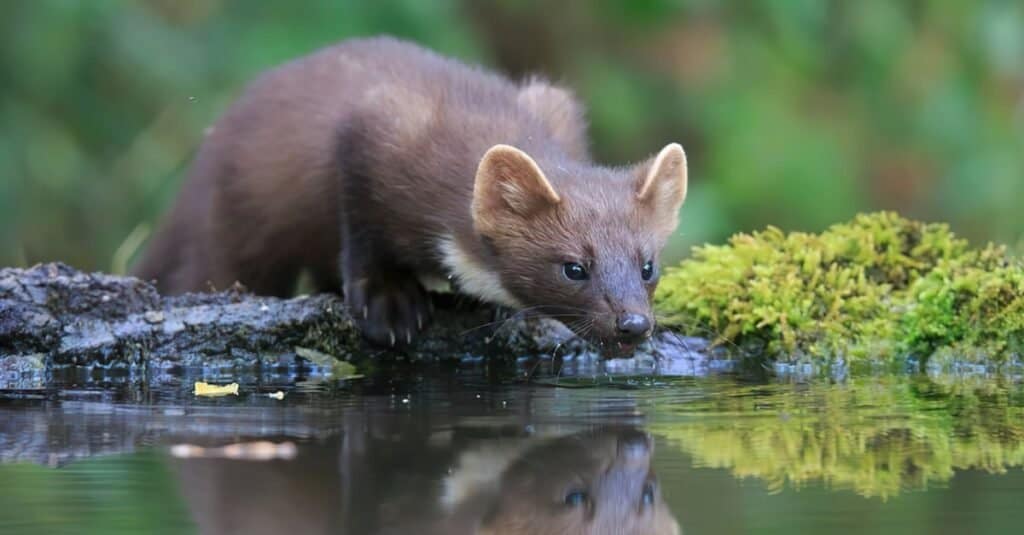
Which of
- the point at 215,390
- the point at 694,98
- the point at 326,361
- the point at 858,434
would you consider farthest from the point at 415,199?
the point at 694,98

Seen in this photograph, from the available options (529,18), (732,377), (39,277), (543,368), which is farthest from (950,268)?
(529,18)

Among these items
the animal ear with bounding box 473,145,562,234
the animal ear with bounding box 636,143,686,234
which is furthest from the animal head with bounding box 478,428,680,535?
the animal ear with bounding box 636,143,686,234

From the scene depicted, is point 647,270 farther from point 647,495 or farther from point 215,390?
point 647,495

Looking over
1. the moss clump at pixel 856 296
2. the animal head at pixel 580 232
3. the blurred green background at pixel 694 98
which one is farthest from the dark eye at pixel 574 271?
the blurred green background at pixel 694 98

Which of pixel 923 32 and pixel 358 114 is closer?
pixel 358 114

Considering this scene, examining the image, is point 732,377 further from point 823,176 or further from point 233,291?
point 823,176

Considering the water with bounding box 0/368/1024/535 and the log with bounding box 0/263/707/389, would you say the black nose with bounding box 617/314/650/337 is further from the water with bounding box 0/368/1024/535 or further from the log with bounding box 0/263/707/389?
the log with bounding box 0/263/707/389
